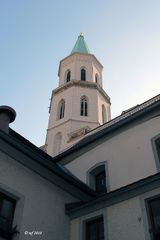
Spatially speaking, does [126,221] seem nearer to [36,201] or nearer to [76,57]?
[36,201]

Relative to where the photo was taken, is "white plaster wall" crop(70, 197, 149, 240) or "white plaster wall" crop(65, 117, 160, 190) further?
"white plaster wall" crop(65, 117, 160, 190)

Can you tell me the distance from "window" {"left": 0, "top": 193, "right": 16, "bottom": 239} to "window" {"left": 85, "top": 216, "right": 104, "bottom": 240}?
2.69 meters

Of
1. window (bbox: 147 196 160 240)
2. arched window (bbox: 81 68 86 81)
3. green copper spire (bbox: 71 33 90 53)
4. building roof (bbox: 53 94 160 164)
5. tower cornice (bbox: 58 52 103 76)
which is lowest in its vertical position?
window (bbox: 147 196 160 240)

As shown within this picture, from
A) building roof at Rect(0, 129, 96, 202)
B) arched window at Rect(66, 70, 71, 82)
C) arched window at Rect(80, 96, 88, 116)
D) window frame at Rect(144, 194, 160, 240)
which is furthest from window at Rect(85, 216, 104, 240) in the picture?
arched window at Rect(66, 70, 71, 82)

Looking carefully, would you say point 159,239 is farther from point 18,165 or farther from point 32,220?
point 18,165

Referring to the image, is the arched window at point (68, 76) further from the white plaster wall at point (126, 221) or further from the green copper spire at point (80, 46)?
the white plaster wall at point (126, 221)

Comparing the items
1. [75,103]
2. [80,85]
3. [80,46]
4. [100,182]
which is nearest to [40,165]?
[100,182]

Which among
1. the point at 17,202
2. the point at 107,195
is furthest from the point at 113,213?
the point at 17,202

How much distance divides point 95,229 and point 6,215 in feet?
10.1

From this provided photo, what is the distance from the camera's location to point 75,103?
109 ft

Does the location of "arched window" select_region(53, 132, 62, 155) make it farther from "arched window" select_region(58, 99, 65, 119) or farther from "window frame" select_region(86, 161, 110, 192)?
"window frame" select_region(86, 161, 110, 192)

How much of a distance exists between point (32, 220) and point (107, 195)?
8.29 ft

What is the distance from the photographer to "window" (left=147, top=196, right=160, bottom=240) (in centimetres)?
925

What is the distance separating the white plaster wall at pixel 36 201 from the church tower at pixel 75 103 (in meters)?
16.6
